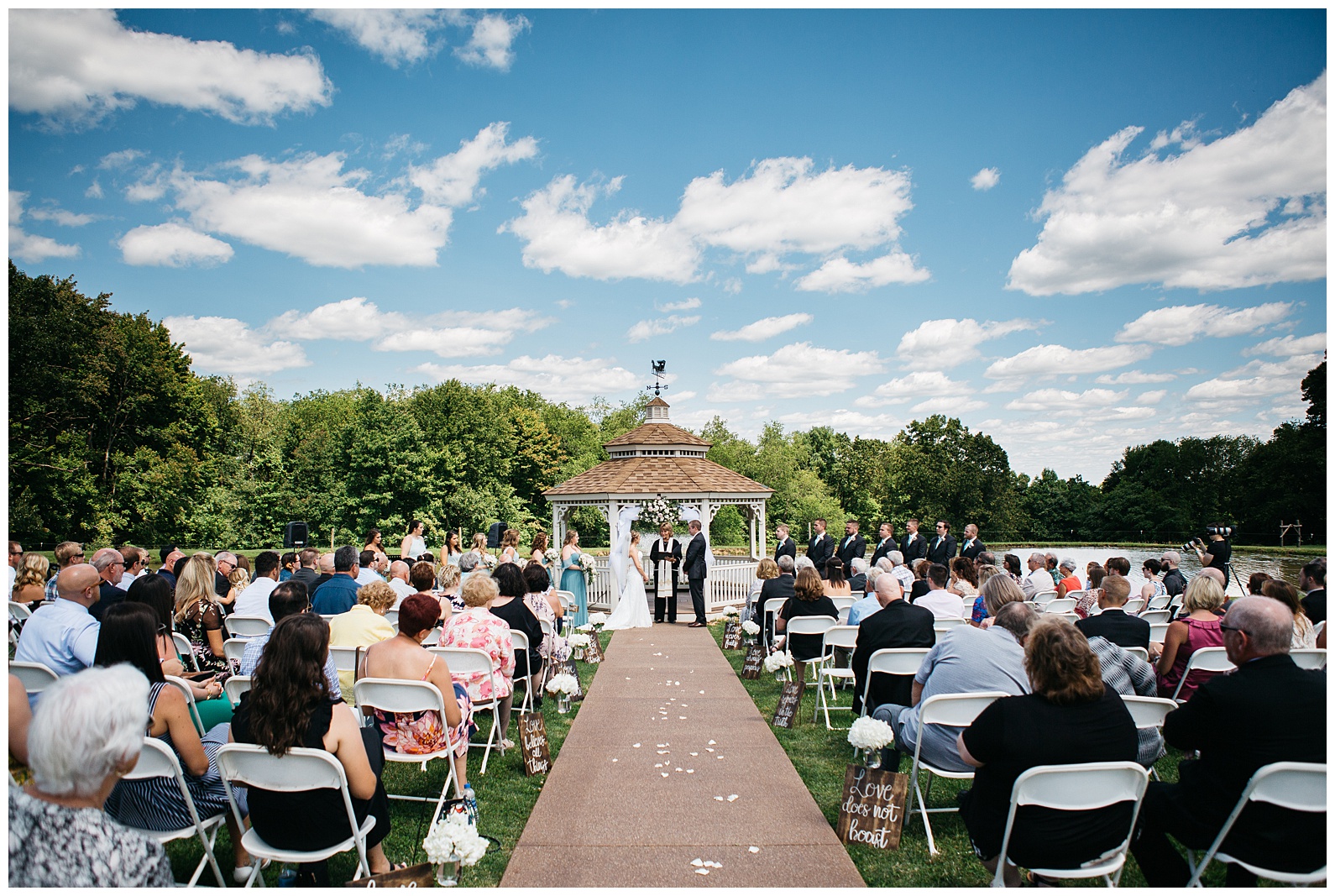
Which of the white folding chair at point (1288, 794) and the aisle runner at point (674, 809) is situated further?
the aisle runner at point (674, 809)

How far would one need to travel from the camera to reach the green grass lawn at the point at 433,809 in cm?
371

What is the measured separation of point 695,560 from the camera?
533 inches

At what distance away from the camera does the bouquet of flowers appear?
17172 millimetres

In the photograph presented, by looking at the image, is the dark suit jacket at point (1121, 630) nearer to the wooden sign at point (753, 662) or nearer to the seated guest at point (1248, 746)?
the seated guest at point (1248, 746)

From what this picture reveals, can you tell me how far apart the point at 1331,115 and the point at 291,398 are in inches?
2746

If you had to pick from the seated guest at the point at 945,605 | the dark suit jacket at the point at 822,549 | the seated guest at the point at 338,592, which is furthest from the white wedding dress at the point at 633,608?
the seated guest at the point at 945,605

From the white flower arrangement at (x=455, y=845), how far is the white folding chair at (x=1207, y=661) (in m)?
4.83

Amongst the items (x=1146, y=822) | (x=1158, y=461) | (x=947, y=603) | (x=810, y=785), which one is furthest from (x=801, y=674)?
(x=1158, y=461)

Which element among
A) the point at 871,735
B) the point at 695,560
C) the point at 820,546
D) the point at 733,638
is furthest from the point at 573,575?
the point at 871,735

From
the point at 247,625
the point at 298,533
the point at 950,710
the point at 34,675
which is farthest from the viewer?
the point at 298,533

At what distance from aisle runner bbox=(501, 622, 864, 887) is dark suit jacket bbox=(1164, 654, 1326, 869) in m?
1.66

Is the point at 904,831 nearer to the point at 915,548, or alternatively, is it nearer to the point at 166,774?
the point at 166,774

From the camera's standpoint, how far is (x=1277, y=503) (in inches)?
1268

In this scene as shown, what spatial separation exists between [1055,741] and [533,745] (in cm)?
361
